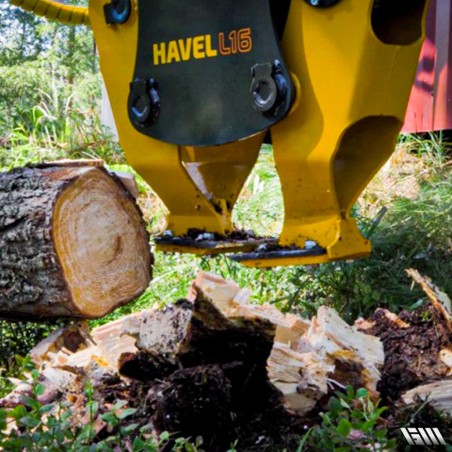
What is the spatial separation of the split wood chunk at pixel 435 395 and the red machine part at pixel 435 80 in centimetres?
327

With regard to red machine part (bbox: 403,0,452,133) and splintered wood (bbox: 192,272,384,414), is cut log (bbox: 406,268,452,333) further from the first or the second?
red machine part (bbox: 403,0,452,133)

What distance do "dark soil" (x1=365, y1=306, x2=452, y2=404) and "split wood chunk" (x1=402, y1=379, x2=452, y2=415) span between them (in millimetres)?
105

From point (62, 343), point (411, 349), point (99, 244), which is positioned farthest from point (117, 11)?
point (411, 349)

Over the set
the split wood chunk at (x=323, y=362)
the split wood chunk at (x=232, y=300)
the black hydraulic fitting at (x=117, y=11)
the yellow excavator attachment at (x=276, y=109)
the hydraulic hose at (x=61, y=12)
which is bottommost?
the split wood chunk at (x=323, y=362)

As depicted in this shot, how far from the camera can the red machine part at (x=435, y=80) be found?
17.9 feet

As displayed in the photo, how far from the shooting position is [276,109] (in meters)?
2.65

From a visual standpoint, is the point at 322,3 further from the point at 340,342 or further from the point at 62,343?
the point at 62,343

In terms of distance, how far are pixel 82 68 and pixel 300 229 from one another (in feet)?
34.9

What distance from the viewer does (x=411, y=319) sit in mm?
3076

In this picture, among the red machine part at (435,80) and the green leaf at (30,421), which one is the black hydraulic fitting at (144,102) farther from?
the red machine part at (435,80)

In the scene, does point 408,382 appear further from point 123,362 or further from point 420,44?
point 420,44

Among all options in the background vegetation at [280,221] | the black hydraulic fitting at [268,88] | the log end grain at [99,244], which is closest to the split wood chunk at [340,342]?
the background vegetation at [280,221]

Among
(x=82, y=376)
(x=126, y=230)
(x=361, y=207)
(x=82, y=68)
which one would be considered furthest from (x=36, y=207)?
(x=82, y=68)

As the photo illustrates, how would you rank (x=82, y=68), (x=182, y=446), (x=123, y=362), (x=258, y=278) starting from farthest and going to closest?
(x=82, y=68)
(x=258, y=278)
(x=123, y=362)
(x=182, y=446)
